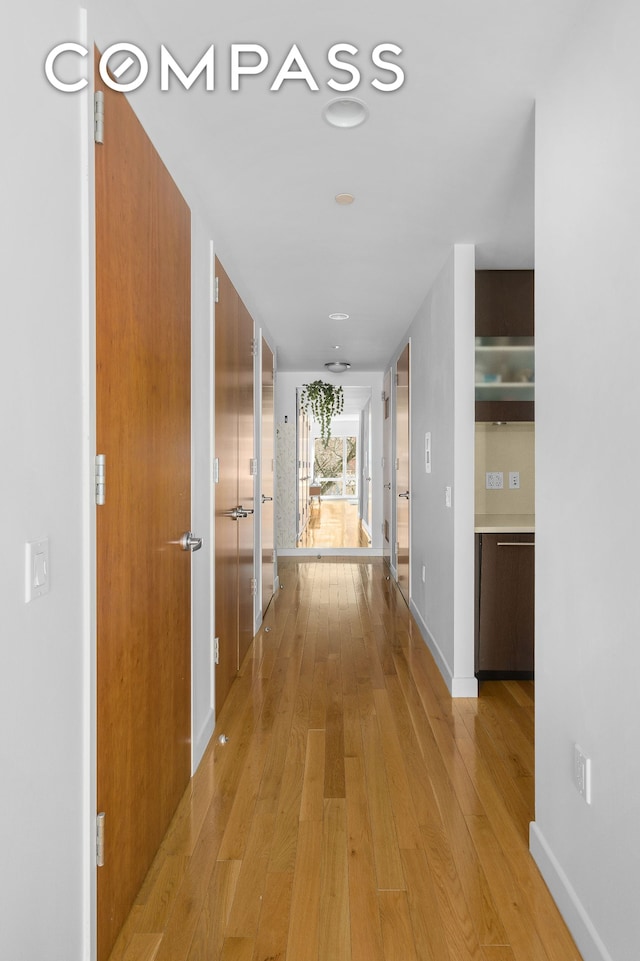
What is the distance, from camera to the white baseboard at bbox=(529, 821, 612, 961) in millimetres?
1477

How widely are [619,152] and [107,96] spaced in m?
1.22

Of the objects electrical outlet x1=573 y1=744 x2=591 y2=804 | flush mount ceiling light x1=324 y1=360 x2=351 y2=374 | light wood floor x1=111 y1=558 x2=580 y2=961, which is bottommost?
light wood floor x1=111 y1=558 x2=580 y2=961

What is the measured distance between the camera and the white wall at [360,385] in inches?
311

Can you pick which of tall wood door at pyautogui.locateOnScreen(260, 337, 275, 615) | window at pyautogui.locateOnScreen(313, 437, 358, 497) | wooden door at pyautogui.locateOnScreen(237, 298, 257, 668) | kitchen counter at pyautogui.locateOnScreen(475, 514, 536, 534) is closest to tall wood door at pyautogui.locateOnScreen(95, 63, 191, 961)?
wooden door at pyautogui.locateOnScreen(237, 298, 257, 668)

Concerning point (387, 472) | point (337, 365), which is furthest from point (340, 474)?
point (337, 365)

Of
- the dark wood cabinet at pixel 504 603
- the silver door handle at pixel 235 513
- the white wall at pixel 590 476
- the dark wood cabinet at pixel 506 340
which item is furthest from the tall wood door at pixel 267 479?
the white wall at pixel 590 476

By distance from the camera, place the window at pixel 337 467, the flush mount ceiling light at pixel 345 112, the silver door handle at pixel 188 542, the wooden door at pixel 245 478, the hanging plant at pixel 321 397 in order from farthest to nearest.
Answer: the window at pixel 337 467 → the hanging plant at pixel 321 397 → the wooden door at pixel 245 478 → the silver door handle at pixel 188 542 → the flush mount ceiling light at pixel 345 112

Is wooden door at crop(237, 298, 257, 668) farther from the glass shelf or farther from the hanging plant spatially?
the hanging plant

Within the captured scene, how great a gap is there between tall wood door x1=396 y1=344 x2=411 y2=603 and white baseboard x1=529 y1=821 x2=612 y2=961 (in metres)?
3.37

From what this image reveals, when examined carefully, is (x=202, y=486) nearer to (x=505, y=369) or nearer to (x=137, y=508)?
(x=137, y=508)

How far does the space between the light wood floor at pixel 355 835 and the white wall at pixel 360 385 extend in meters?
4.62

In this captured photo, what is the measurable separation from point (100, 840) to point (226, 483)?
197cm

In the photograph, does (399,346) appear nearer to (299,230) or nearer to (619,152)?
(299,230)

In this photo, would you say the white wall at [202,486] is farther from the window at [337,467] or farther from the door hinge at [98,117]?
the window at [337,467]
